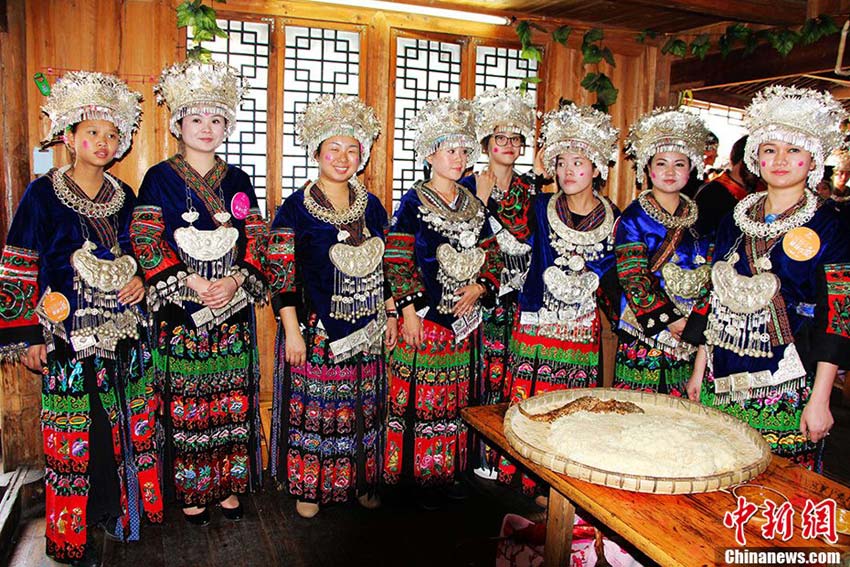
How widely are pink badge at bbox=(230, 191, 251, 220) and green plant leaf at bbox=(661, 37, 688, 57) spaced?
298 cm

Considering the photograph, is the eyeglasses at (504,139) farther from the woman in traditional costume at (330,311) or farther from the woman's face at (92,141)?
the woman's face at (92,141)

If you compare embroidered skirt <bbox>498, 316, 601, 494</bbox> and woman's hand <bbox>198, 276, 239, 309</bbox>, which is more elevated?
woman's hand <bbox>198, 276, 239, 309</bbox>

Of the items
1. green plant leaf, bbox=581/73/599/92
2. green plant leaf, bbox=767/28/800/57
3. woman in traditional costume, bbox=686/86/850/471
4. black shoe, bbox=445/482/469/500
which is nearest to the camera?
woman in traditional costume, bbox=686/86/850/471

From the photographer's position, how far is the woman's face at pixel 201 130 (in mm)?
2672

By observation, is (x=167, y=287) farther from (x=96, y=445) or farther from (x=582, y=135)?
(x=582, y=135)

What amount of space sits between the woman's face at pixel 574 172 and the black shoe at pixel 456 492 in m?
1.54

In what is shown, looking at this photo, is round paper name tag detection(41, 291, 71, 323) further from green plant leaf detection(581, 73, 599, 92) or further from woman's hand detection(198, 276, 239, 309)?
green plant leaf detection(581, 73, 599, 92)

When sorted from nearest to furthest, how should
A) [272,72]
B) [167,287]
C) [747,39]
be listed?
[167,287] → [272,72] → [747,39]

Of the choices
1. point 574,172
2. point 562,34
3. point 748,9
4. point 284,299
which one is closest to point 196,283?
point 284,299

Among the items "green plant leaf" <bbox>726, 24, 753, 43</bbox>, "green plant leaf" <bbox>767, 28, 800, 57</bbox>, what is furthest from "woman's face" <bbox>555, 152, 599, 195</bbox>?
"green plant leaf" <bbox>726, 24, 753, 43</bbox>

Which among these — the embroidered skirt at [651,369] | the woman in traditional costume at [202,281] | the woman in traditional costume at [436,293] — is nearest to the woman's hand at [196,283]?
the woman in traditional costume at [202,281]

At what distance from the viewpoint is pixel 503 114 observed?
3.07 metres

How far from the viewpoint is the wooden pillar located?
3.10 m

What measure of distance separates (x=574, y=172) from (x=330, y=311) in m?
1.24
